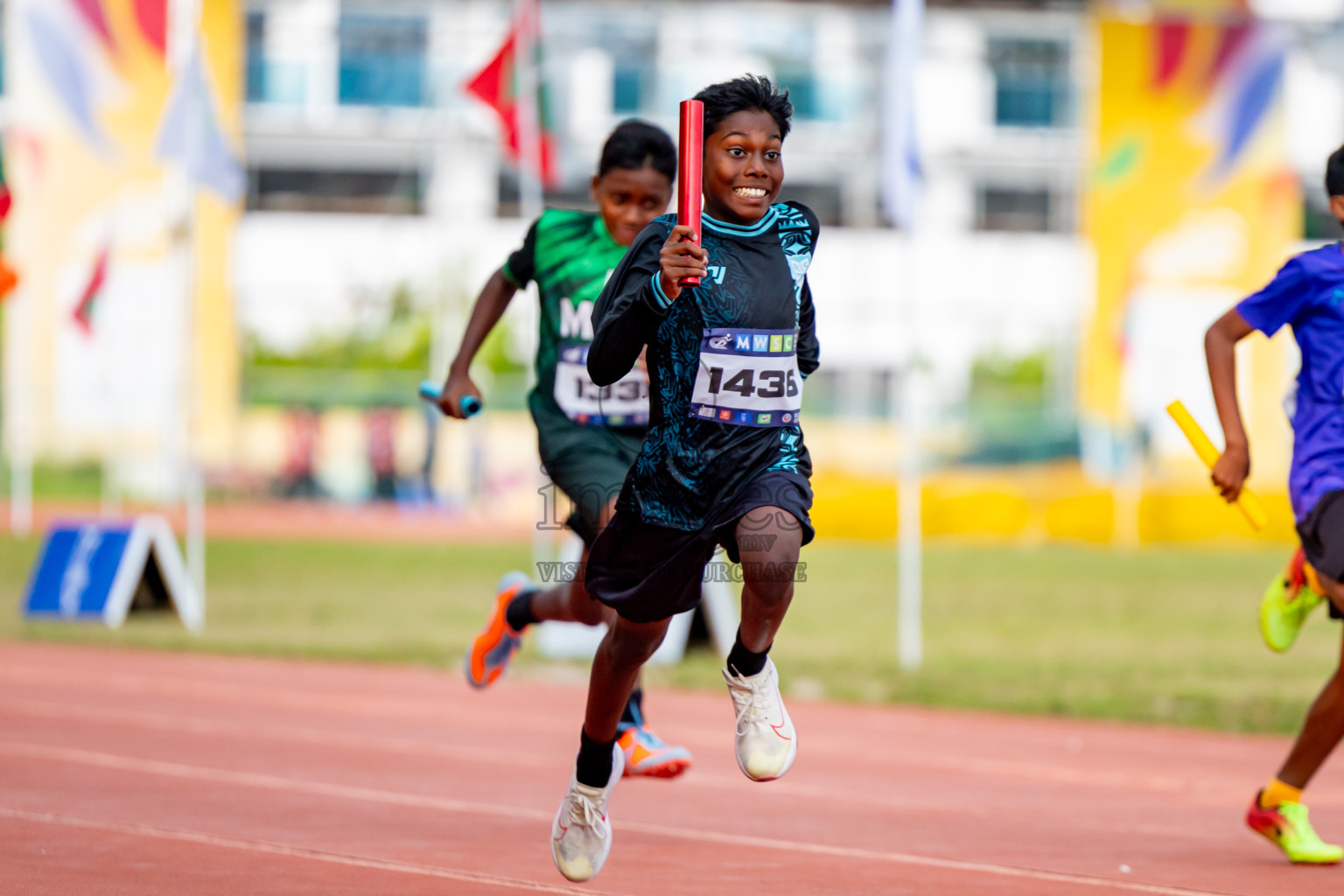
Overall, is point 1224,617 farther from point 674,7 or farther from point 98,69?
point 674,7

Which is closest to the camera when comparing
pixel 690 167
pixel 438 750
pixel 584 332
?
pixel 690 167

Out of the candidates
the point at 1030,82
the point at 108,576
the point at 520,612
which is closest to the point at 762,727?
the point at 520,612

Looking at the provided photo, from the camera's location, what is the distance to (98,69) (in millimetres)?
29016

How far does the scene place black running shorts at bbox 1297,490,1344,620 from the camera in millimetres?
5238

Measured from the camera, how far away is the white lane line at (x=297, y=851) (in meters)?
4.98

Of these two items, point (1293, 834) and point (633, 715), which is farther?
point (633, 715)

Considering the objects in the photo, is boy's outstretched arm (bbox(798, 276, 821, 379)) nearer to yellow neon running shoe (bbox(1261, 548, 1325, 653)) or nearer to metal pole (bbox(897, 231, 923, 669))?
yellow neon running shoe (bbox(1261, 548, 1325, 653))

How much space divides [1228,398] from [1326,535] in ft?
1.67

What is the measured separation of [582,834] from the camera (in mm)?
4680

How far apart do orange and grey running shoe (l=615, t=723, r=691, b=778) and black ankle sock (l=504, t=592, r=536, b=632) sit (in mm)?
961

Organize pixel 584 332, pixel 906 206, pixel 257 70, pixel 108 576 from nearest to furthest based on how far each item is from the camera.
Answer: pixel 584 332, pixel 906 206, pixel 108 576, pixel 257 70

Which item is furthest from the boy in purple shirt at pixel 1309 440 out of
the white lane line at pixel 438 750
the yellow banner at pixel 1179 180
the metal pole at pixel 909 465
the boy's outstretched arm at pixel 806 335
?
the yellow banner at pixel 1179 180

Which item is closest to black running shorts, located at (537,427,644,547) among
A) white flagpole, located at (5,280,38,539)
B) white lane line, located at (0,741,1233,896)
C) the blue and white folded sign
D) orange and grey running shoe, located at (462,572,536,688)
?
orange and grey running shoe, located at (462,572,536,688)

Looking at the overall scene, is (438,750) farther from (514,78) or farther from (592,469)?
(514,78)
